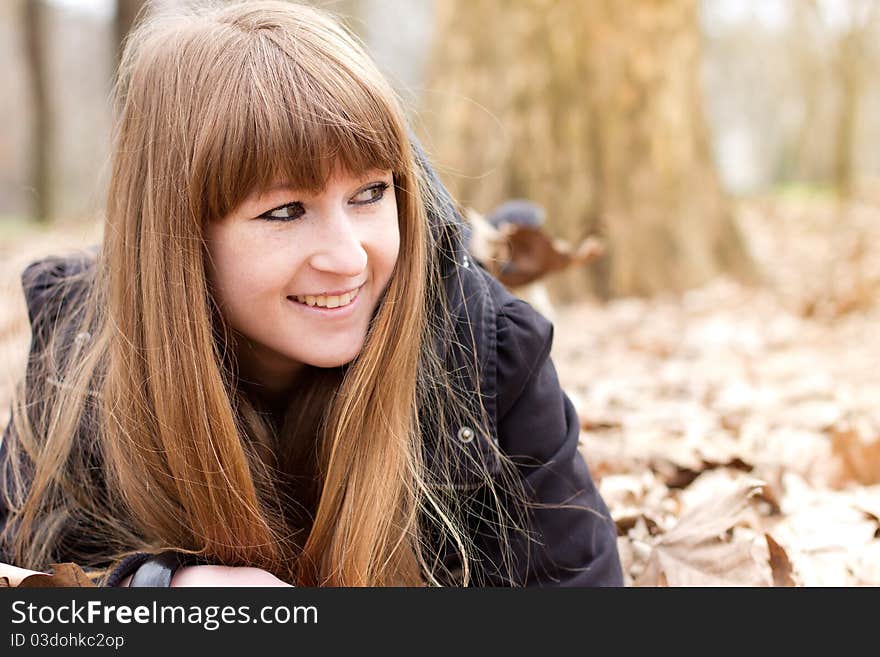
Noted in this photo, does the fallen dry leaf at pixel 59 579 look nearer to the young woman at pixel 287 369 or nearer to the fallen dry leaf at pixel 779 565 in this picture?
the young woman at pixel 287 369

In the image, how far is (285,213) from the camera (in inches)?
56.9

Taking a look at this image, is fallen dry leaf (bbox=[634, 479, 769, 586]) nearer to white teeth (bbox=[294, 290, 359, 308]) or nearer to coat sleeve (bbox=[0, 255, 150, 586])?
white teeth (bbox=[294, 290, 359, 308])

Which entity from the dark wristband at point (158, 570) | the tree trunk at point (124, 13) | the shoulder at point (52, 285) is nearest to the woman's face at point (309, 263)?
the dark wristband at point (158, 570)

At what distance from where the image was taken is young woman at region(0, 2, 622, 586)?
1437 millimetres

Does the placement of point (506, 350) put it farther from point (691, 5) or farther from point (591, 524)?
point (691, 5)

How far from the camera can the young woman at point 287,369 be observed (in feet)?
4.71

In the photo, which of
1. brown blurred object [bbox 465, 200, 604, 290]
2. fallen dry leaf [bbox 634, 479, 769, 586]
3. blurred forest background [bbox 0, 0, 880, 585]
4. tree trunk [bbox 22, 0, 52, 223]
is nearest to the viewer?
fallen dry leaf [bbox 634, 479, 769, 586]

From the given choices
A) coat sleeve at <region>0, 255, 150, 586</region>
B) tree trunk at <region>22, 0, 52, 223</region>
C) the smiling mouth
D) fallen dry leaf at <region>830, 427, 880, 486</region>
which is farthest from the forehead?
tree trunk at <region>22, 0, 52, 223</region>

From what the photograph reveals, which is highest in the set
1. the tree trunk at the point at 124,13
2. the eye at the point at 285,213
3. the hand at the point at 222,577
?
the tree trunk at the point at 124,13

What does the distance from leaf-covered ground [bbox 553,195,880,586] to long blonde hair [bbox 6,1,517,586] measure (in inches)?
19.5

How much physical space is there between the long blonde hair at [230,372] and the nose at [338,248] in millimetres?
74

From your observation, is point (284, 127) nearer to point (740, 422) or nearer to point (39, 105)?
point (740, 422)

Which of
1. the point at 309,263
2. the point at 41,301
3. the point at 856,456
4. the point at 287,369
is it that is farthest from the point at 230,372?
the point at 856,456

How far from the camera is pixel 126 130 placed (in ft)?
5.17
